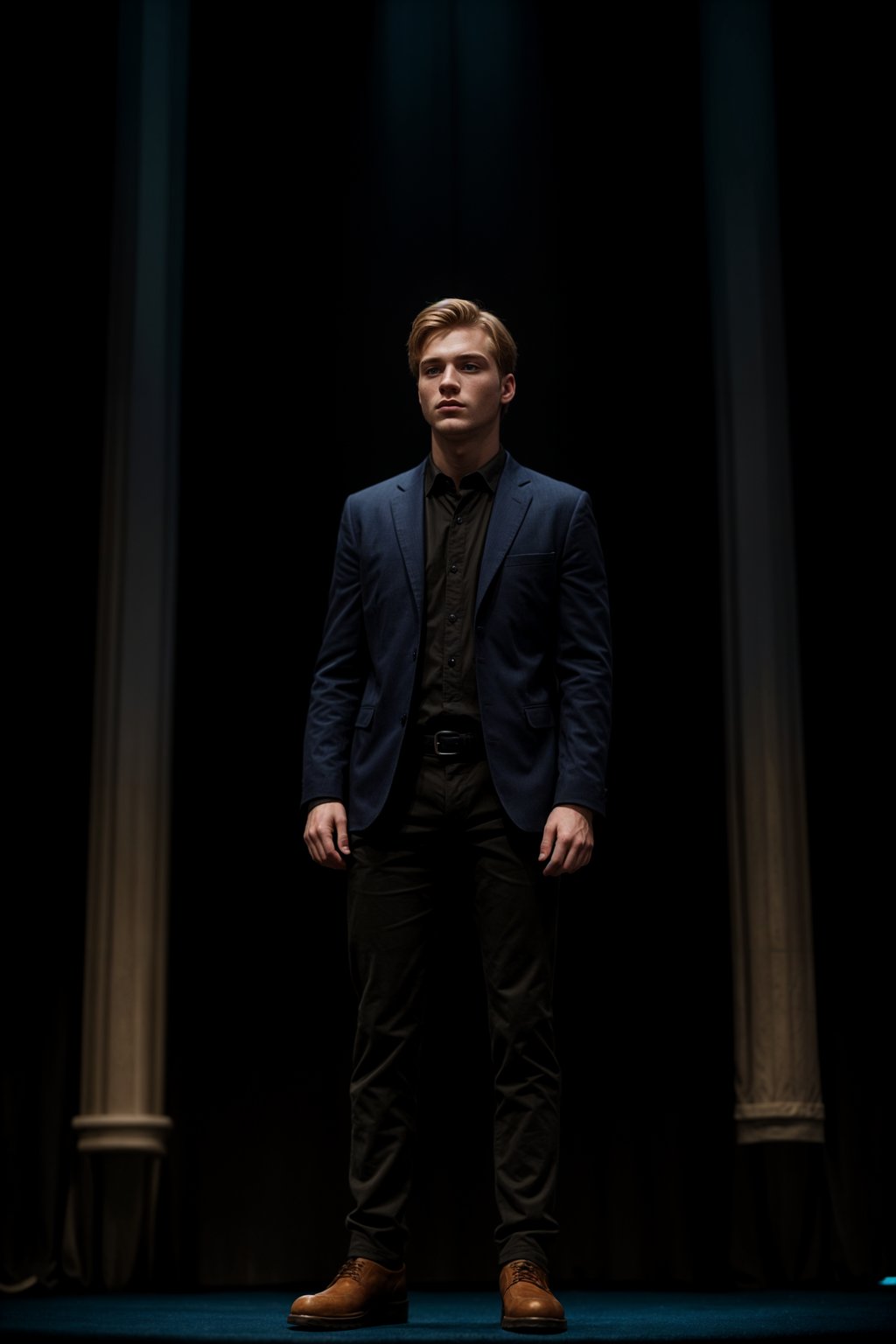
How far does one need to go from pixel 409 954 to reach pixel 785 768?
57.6 inches

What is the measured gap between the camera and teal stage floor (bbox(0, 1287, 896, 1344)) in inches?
74.1

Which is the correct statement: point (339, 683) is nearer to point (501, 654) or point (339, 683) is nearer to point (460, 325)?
point (501, 654)

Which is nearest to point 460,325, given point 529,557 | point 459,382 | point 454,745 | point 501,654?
point 459,382

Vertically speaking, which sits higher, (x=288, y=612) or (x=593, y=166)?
(x=593, y=166)

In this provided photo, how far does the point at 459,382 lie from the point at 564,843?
27.5 inches

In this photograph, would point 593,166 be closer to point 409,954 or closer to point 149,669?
point 149,669

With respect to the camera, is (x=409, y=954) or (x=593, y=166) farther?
(x=593, y=166)

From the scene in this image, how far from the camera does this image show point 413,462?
3420 millimetres

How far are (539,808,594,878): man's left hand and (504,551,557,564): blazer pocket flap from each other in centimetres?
37

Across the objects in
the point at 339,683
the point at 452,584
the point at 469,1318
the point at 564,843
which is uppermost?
the point at 452,584

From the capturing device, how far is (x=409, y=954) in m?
A: 2.09

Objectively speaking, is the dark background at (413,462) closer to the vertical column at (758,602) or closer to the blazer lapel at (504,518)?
the vertical column at (758,602)

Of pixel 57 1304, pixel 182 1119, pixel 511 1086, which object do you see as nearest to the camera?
pixel 511 1086

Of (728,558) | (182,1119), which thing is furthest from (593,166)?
(182,1119)
